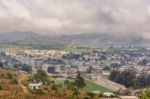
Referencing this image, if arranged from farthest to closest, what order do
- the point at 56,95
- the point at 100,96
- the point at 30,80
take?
the point at 30,80 → the point at 100,96 → the point at 56,95

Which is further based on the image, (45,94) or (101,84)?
(101,84)

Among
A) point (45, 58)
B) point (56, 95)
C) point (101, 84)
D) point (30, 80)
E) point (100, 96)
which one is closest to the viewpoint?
point (56, 95)

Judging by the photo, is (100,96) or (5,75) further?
(5,75)

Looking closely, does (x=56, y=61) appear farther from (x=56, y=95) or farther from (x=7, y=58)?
(x=56, y=95)

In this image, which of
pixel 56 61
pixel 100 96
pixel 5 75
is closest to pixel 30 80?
pixel 5 75

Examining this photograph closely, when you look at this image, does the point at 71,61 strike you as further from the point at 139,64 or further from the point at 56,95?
the point at 56,95

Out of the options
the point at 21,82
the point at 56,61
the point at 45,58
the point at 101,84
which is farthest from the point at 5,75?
the point at 45,58

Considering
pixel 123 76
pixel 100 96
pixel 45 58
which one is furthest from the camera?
pixel 45 58

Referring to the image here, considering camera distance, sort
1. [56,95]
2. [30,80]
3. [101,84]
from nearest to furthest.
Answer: [56,95]
[30,80]
[101,84]
